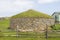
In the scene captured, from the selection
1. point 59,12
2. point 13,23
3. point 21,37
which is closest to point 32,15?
point 13,23

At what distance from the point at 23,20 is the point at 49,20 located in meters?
5.04

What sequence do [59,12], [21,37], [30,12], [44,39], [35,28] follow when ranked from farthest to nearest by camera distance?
[59,12]
[30,12]
[35,28]
[21,37]
[44,39]

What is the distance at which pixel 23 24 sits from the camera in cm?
3834

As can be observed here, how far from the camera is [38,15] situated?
38.9 meters

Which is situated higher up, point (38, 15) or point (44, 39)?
point (38, 15)

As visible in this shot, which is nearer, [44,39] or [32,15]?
[44,39]

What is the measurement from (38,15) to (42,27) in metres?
2.51

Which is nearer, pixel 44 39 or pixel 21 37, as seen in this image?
pixel 44 39

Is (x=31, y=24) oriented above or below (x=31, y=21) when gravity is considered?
below

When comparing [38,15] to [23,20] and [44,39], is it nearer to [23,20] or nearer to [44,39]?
[23,20]

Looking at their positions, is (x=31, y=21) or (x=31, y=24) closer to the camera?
(x=31, y=24)

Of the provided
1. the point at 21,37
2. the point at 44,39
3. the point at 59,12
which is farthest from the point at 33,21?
the point at 44,39

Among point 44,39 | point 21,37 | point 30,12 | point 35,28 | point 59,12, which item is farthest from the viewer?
point 59,12

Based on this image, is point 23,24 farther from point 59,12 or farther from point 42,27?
point 59,12
